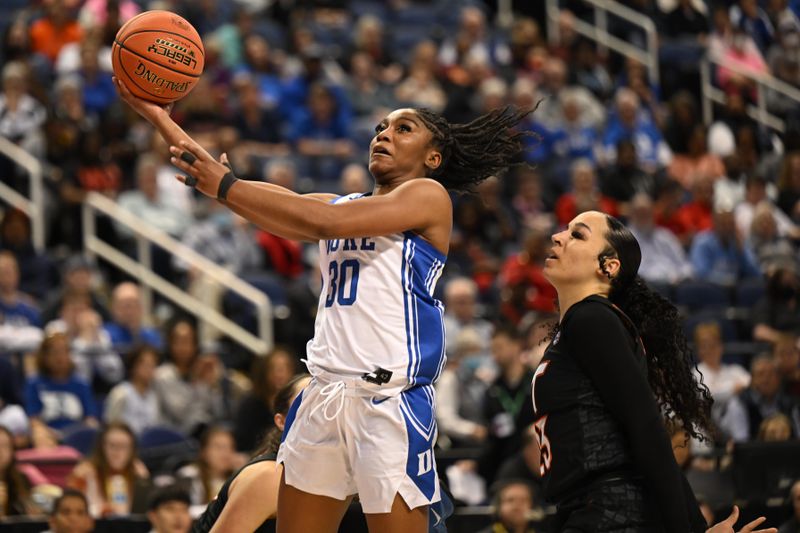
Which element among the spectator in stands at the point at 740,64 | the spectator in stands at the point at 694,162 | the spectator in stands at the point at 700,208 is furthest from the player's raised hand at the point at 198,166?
the spectator in stands at the point at 740,64

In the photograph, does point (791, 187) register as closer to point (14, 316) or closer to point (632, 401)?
point (14, 316)

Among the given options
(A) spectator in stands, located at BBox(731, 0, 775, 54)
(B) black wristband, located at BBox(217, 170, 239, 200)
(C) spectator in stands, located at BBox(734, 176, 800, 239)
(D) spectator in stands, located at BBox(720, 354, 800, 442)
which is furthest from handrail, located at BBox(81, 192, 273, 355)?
(B) black wristband, located at BBox(217, 170, 239, 200)

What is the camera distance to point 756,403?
895cm

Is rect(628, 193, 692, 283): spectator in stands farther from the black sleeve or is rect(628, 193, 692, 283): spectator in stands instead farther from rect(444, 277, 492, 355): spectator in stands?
the black sleeve

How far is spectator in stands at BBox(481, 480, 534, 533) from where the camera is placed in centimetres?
659

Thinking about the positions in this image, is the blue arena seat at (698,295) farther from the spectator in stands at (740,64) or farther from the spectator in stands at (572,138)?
the spectator in stands at (740,64)

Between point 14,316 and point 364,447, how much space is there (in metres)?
6.26

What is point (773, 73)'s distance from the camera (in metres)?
13.8

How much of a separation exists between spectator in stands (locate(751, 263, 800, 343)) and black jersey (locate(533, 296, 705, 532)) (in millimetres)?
7087

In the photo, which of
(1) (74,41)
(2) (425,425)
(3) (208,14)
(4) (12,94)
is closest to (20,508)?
(2) (425,425)

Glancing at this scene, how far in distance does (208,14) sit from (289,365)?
6483 millimetres

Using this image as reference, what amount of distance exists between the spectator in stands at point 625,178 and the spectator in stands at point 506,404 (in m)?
3.73

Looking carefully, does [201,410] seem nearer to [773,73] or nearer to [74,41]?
[74,41]

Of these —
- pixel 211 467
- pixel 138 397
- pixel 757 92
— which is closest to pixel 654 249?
pixel 757 92
